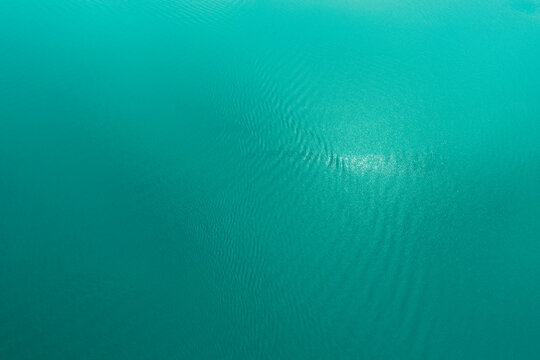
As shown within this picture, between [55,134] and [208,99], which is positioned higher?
[208,99]

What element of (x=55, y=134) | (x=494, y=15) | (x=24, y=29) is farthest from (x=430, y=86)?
(x=24, y=29)

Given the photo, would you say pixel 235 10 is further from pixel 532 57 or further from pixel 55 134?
pixel 532 57

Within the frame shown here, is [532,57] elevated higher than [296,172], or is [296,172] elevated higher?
[532,57]

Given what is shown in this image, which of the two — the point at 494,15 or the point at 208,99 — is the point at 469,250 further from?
the point at 494,15

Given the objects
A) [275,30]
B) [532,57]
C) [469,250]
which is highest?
[532,57]

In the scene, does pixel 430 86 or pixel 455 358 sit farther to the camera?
Result: pixel 430 86

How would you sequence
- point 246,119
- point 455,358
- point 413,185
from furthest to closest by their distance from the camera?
point 246,119
point 413,185
point 455,358

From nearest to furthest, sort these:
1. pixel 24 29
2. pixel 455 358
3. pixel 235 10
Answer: pixel 455 358
pixel 24 29
pixel 235 10

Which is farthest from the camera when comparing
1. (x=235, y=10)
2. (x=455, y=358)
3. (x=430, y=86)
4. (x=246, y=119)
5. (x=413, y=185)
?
(x=235, y=10)

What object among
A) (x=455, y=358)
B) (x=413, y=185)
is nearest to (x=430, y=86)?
(x=413, y=185)
